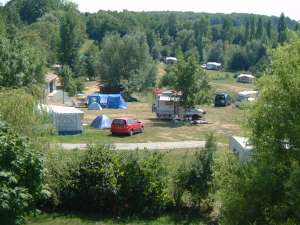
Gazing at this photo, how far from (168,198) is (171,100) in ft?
Result: 71.3

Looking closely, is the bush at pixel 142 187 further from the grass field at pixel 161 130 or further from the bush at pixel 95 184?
the grass field at pixel 161 130

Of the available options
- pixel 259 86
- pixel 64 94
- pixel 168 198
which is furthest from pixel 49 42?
pixel 259 86

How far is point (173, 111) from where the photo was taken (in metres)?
38.3

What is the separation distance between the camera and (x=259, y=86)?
10648 millimetres

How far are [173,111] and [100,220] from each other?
75.7 feet

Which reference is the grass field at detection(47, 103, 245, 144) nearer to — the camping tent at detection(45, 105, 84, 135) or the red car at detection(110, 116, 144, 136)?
the red car at detection(110, 116, 144, 136)

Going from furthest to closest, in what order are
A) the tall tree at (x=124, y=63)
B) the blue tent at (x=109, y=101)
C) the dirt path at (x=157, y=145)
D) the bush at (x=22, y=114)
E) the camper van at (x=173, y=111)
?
the tall tree at (x=124, y=63) → the blue tent at (x=109, y=101) → the camper van at (x=173, y=111) → the dirt path at (x=157, y=145) → the bush at (x=22, y=114)

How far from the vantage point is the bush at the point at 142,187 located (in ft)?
52.7

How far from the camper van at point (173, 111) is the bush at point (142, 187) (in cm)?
2163

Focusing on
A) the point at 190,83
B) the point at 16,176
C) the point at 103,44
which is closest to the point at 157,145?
the point at 190,83

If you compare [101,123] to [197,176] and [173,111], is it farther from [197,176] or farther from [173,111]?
[197,176]

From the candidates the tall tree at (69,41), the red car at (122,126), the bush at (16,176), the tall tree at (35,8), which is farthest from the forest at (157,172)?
the tall tree at (35,8)

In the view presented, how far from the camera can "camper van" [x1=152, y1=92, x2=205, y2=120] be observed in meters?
37.7

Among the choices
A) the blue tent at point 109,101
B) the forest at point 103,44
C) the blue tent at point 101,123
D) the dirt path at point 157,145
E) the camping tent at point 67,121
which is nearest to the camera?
the dirt path at point 157,145
